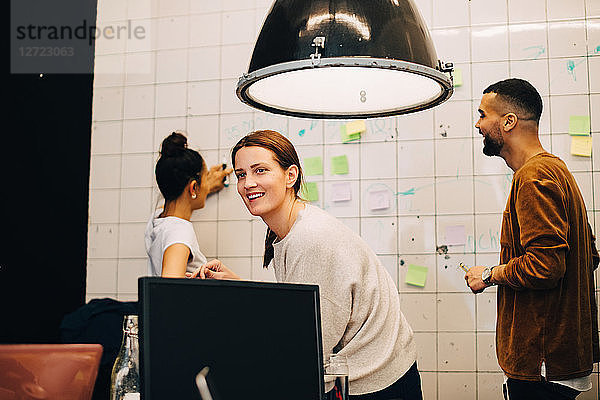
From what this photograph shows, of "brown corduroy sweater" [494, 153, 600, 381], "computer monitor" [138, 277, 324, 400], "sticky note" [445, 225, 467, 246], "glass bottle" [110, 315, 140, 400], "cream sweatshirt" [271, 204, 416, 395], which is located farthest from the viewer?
Answer: "sticky note" [445, 225, 467, 246]

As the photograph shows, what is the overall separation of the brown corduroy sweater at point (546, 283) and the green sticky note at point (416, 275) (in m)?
0.80

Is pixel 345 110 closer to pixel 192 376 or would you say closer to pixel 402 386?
pixel 402 386

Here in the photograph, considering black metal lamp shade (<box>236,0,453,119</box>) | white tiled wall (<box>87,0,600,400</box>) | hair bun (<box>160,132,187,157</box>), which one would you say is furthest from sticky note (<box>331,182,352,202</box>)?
black metal lamp shade (<box>236,0,453,119</box>)

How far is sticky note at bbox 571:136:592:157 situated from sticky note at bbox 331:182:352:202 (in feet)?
3.38

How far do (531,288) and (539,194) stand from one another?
308mm

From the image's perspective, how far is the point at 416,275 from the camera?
318 centimetres

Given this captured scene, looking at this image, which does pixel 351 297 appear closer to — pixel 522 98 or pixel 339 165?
pixel 522 98

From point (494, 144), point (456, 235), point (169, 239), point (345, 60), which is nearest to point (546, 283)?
point (494, 144)

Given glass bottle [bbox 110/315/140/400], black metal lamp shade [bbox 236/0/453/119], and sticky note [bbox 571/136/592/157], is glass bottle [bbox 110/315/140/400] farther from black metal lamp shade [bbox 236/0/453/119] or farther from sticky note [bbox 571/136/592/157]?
sticky note [bbox 571/136/592/157]

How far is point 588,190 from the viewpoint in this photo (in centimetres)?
306

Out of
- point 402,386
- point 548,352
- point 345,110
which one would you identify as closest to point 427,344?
point 548,352

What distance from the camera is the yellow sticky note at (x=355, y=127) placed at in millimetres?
3318

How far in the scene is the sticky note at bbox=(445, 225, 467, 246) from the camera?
3152mm

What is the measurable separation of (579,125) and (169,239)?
6.26 feet
